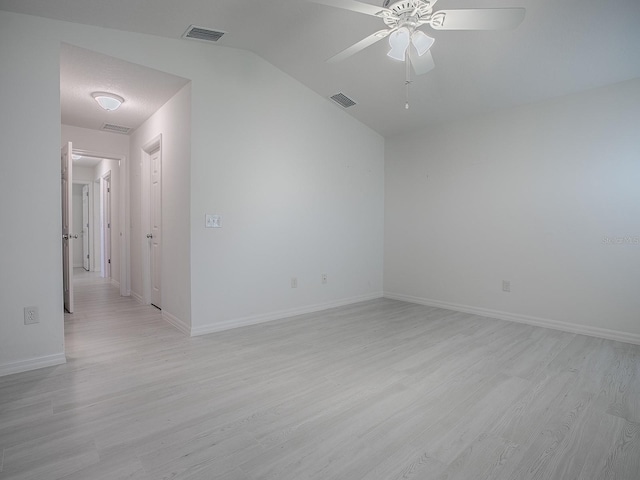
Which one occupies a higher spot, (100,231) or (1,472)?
(100,231)

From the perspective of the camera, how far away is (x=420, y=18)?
2119 mm

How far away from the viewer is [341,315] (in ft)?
13.8

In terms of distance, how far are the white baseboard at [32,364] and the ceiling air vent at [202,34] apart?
2963 mm

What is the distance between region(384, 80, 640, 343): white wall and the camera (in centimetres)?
329

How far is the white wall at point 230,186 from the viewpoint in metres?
2.49

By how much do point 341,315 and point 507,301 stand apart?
6.61 feet

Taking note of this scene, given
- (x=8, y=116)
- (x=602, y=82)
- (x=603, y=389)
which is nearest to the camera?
(x=603, y=389)

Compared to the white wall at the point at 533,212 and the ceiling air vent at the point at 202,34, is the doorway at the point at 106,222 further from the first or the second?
the white wall at the point at 533,212

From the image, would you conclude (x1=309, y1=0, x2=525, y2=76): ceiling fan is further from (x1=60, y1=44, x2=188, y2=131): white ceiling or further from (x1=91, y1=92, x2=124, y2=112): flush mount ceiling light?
(x1=91, y1=92, x2=124, y2=112): flush mount ceiling light

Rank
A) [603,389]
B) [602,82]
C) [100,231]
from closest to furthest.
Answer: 1. [603,389]
2. [602,82]
3. [100,231]

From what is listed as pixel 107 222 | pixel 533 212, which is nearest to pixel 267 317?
pixel 533 212

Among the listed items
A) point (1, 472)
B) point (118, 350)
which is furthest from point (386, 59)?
point (1, 472)

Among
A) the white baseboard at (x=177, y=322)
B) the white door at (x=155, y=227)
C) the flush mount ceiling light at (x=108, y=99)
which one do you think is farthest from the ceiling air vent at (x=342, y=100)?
the white baseboard at (x=177, y=322)

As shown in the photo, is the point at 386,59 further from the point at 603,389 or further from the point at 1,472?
the point at 1,472
